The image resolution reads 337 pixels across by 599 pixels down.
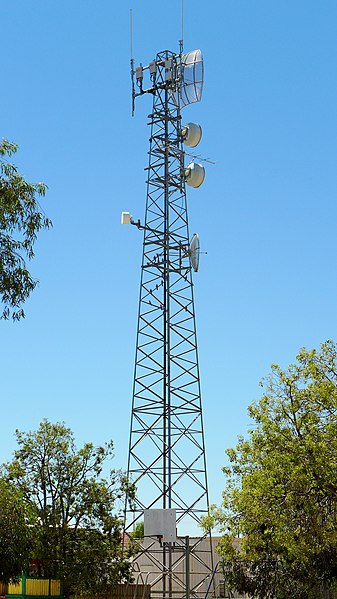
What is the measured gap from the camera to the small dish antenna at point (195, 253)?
29047mm

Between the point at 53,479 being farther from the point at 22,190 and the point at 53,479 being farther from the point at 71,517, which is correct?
the point at 22,190

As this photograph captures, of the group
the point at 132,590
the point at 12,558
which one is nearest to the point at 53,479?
the point at 132,590

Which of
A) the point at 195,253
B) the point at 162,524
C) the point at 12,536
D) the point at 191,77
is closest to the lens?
the point at 12,536

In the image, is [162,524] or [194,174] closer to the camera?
[162,524]

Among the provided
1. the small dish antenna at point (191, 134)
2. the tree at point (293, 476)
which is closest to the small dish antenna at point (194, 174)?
the small dish antenna at point (191, 134)

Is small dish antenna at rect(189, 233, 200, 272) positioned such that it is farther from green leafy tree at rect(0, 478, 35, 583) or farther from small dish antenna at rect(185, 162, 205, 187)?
green leafy tree at rect(0, 478, 35, 583)

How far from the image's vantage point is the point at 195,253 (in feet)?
95.5

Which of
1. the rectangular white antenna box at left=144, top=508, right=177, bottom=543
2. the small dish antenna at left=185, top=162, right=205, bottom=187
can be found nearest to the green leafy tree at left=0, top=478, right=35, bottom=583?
the rectangular white antenna box at left=144, top=508, right=177, bottom=543

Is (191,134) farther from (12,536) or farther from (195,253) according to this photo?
(12,536)

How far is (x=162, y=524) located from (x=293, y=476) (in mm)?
8825

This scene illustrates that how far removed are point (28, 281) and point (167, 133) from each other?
15.3 metres

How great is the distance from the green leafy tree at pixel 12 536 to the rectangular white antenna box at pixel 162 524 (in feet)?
14.1

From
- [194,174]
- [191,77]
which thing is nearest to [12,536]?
[194,174]

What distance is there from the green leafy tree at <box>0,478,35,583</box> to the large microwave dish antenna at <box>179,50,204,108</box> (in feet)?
49.5
